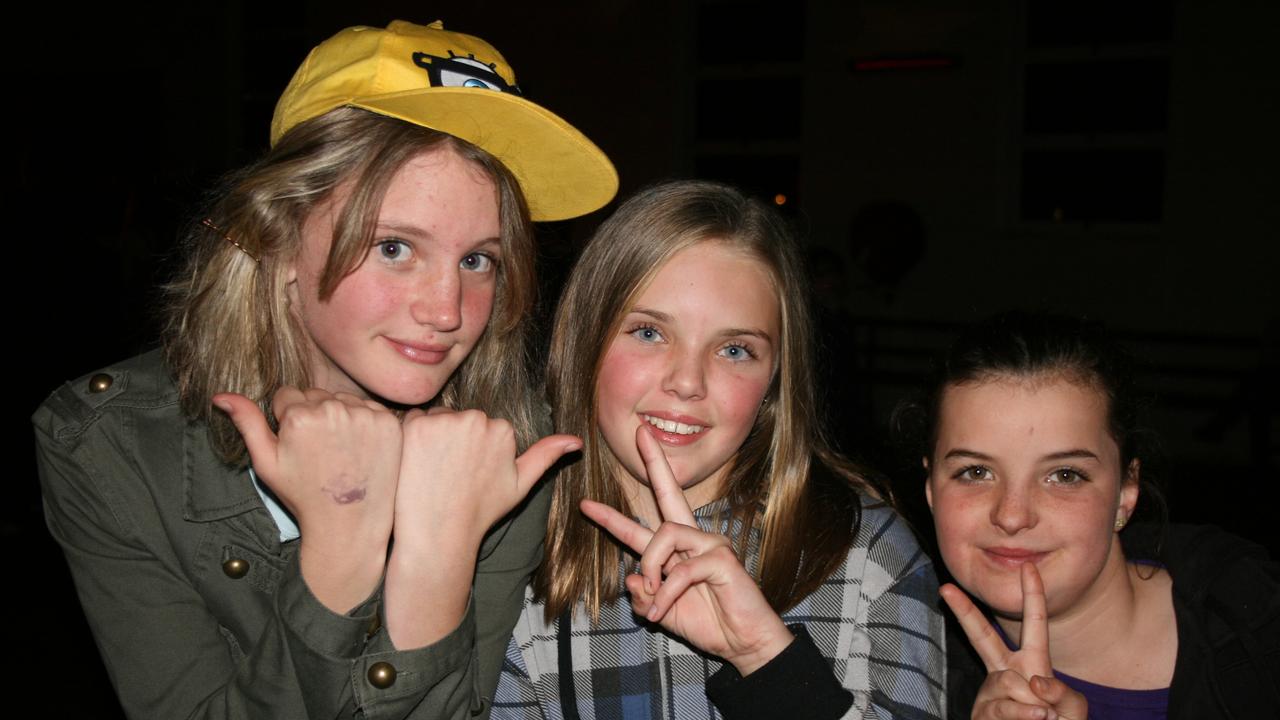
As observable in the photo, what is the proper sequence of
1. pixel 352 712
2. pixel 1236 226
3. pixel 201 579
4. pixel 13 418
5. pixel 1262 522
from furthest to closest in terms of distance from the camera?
1. pixel 1236 226
2. pixel 1262 522
3. pixel 13 418
4. pixel 201 579
5. pixel 352 712

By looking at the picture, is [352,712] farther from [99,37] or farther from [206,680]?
[99,37]

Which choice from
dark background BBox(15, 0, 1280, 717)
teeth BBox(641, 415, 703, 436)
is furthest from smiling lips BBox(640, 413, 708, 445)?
dark background BBox(15, 0, 1280, 717)

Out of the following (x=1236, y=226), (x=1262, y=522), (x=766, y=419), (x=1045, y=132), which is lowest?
(x=1262, y=522)

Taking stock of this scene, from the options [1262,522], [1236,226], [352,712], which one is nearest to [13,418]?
[352,712]

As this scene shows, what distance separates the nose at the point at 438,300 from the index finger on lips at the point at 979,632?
0.92 meters

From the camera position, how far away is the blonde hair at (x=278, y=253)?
1.58 meters

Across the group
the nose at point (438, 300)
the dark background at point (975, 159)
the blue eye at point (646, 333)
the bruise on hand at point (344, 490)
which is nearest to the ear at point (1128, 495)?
→ the blue eye at point (646, 333)

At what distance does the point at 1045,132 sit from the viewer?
26.2 ft

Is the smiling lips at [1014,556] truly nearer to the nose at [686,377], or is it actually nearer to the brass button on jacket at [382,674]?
the nose at [686,377]

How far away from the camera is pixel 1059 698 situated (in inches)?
60.3

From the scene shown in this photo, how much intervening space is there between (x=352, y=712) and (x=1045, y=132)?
7.92 m

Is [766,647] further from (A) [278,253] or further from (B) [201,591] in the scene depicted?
(A) [278,253]

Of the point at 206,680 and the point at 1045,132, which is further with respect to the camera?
the point at 1045,132

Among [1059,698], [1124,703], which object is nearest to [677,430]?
[1059,698]
